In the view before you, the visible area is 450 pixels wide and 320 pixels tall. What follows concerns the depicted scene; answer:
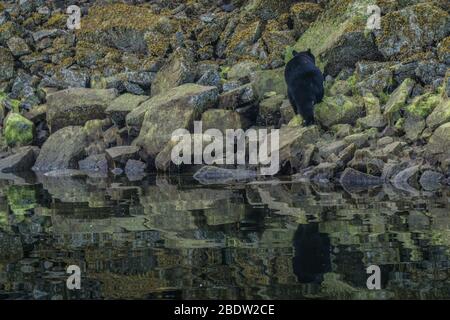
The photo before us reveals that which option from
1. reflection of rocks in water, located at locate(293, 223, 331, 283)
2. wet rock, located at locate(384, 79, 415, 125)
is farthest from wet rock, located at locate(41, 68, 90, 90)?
reflection of rocks in water, located at locate(293, 223, 331, 283)

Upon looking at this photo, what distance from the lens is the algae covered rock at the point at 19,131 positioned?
26547 mm

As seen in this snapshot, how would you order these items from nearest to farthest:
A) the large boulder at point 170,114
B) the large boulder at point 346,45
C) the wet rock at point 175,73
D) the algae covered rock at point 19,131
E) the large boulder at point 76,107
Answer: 1. the large boulder at point 170,114
2. the large boulder at point 346,45
3. the wet rock at point 175,73
4. the large boulder at point 76,107
5. the algae covered rock at point 19,131

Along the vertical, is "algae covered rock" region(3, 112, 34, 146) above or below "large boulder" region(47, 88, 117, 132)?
below

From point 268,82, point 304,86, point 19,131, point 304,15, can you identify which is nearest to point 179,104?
point 268,82

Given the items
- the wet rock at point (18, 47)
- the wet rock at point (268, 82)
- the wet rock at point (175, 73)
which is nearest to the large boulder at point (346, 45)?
the wet rock at point (268, 82)

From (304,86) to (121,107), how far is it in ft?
23.8

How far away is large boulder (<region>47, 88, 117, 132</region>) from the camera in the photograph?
25.6m

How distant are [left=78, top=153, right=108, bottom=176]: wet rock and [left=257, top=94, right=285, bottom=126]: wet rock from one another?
5327mm

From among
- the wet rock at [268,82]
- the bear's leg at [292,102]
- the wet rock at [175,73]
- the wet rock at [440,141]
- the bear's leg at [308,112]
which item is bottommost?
the wet rock at [440,141]

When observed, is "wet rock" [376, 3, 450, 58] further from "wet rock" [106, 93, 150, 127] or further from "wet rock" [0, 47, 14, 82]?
"wet rock" [0, 47, 14, 82]

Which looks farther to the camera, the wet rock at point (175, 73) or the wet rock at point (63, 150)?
the wet rock at point (175, 73)

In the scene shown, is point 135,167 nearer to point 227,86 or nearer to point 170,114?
point 170,114

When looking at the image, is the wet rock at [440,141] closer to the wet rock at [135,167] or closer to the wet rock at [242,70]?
the wet rock at [135,167]

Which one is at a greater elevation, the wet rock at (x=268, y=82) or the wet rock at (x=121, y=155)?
the wet rock at (x=268, y=82)
